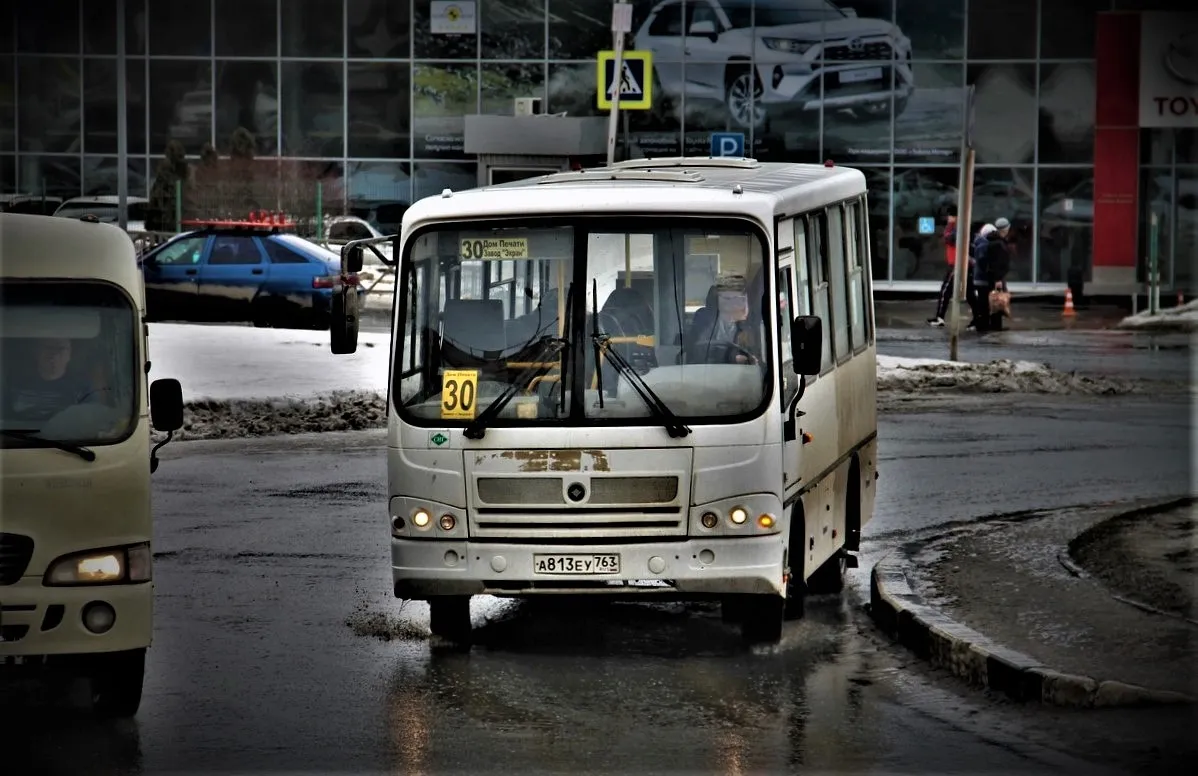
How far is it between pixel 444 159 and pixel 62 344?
Result: 137 feet

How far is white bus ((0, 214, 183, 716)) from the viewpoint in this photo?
871 centimetres

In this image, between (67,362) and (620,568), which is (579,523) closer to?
(620,568)

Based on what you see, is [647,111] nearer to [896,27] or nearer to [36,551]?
[896,27]

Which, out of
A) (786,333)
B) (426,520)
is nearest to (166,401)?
(426,520)

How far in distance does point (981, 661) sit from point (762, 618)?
130 centimetres

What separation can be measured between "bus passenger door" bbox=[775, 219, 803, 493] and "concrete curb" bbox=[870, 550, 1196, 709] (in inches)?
34.0

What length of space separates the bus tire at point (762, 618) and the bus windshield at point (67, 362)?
3.25 metres

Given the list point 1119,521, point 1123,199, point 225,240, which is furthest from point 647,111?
point 1119,521

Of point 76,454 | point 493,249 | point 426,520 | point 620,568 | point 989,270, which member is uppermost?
point 493,249

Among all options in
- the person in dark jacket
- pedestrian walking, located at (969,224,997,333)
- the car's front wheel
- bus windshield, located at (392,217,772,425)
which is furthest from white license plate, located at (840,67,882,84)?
bus windshield, located at (392,217,772,425)

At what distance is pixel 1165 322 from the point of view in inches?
1443

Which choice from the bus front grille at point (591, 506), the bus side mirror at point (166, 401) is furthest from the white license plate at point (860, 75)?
the bus side mirror at point (166, 401)

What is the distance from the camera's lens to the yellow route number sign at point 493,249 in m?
10.8

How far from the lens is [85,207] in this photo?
1975 inches
